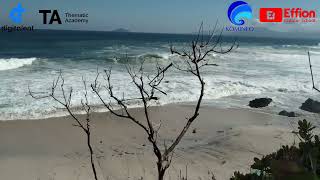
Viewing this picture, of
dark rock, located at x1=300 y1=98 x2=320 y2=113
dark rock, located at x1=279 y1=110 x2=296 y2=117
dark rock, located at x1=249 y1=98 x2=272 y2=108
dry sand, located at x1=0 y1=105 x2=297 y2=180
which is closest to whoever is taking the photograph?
dry sand, located at x1=0 y1=105 x2=297 y2=180

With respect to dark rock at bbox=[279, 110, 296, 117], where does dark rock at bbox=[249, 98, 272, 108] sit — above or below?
above

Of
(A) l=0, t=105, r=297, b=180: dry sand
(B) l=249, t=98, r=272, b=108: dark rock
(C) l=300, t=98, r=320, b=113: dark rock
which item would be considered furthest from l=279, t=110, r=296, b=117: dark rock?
(B) l=249, t=98, r=272, b=108: dark rock

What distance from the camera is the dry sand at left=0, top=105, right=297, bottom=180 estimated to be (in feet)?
26.9

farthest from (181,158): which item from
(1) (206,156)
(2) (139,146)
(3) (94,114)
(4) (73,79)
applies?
(4) (73,79)

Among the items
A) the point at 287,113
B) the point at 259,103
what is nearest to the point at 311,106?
the point at 287,113

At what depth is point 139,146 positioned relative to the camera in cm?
995

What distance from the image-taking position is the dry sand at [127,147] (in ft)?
26.9

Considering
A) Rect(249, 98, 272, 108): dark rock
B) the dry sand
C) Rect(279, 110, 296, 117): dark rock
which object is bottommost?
the dry sand

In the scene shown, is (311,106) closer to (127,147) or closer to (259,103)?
(259,103)

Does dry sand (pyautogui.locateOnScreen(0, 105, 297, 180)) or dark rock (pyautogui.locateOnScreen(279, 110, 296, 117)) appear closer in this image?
dry sand (pyautogui.locateOnScreen(0, 105, 297, 180))

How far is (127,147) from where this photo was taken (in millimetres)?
9898

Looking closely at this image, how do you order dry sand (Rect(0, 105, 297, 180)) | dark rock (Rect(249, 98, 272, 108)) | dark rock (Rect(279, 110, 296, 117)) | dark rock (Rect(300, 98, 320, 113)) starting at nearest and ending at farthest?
dry sand (Rect(0, 105, 297, 180))
dark rock (Rect(279, 110, 296, 117))
dark rock (Rect(300, 98, 320, 113))
dark rock (Rect(249, 98, 272, 108))

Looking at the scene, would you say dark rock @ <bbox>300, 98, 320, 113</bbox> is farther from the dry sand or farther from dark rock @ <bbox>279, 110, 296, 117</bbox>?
the dry sand

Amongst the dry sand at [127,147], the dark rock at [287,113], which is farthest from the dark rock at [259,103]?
the dry sand at [127,147]
